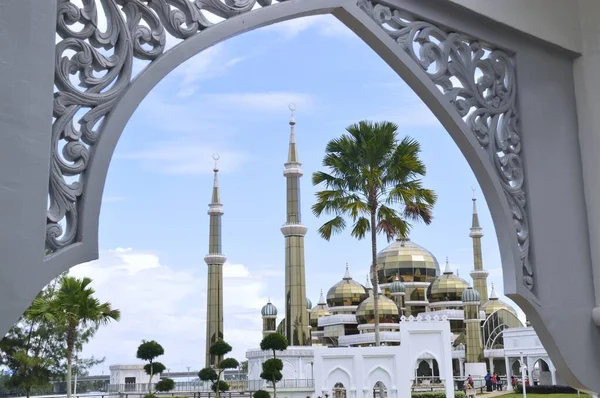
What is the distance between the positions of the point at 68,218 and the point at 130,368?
73.4 feet

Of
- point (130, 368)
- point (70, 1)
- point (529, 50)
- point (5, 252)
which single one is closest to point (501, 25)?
point (529, 50)

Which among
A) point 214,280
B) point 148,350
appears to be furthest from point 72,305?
point 214,280

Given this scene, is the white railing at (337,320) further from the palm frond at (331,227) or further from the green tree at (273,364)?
the palm frond at (331,227)

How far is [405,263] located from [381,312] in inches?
215

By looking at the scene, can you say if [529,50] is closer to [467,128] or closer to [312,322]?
[467,128]

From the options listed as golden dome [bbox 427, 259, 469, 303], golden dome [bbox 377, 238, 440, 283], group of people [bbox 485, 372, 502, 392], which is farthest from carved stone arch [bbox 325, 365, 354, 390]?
golden dome [bbox 427, 259, 469, 303]

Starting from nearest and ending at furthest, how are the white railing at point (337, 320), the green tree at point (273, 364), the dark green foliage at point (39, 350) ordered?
1. the green tree at point (273, 364)
2. the dark green foliage at point (39, 350)
3. the white railing at point (337, 320)

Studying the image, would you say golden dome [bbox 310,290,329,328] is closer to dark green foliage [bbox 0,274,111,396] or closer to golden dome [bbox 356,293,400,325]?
golden dome [bbox 356,293,400,325]

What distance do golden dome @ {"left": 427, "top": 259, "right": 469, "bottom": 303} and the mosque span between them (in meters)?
0.04

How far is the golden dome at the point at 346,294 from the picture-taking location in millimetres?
26109

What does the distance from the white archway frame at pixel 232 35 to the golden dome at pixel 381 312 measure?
1994 cm

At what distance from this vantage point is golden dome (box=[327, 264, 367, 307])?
85.7 feet

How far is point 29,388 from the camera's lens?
787 inches

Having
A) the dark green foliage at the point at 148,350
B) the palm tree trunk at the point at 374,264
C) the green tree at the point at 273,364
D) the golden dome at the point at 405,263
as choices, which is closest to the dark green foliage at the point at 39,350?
the dark green foliage at the point at 148,350
